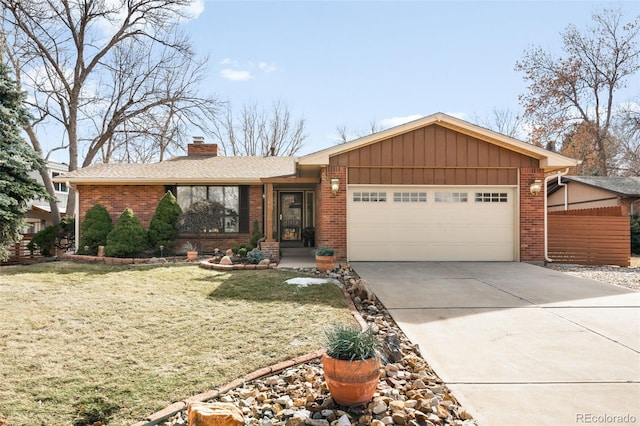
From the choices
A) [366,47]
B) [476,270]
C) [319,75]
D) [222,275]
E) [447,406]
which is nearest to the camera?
[447,406]

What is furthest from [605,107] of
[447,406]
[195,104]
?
[447,406]

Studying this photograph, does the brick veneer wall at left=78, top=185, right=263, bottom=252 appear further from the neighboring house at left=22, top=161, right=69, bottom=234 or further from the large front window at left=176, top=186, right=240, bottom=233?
the neighboring house at left=22, top=161, right=69, bottom=234

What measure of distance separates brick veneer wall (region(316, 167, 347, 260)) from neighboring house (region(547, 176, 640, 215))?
12488 millimetres

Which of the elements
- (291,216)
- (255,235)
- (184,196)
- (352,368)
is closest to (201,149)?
(184,196)

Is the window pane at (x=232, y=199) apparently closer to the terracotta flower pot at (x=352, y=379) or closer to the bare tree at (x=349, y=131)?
the terracotta flower pot at (x=352, y=379)

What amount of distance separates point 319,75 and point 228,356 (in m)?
15.8

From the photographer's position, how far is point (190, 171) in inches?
521

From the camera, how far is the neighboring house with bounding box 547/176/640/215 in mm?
15617

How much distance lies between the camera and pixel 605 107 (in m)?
24.0

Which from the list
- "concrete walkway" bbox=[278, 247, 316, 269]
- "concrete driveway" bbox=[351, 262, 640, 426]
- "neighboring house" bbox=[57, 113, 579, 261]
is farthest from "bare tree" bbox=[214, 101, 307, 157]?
"concrete driveway" bbox=[351, 262, 640, 426]

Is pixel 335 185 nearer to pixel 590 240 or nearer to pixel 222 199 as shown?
pixel 222 199

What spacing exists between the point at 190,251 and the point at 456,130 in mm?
8450

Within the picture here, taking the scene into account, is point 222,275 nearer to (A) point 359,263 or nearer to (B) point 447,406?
(A) point 359,263

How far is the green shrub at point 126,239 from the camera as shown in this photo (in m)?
11.3
